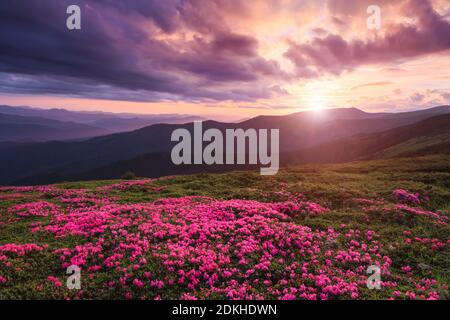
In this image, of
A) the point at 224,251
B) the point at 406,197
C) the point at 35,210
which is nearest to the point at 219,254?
the point at 224,251

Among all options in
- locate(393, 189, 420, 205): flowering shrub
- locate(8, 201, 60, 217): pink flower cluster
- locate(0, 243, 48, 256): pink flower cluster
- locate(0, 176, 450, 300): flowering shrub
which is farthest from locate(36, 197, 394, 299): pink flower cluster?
locate(393, 189, 420, 205): flowering shrub

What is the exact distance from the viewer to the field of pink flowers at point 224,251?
460 inches

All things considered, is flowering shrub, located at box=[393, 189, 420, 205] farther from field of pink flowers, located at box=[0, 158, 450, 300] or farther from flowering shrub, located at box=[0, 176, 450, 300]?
field of pink flowers, located at box=[0, 158, 450, 300]

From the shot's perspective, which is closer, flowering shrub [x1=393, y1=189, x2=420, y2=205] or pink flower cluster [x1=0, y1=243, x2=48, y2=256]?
pink flower cluster [x1=0, y1=243, x2=48, y2=256]

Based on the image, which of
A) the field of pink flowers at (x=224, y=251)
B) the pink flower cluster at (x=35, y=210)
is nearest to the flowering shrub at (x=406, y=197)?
the field of pink flowers at (x=224, y=251)

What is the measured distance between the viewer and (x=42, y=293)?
11.0m

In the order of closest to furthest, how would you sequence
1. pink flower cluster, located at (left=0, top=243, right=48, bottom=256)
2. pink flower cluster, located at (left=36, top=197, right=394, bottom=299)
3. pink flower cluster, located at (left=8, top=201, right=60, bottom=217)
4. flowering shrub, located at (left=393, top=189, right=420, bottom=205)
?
pink flower cluster, located at (left=36, top=197, right=394, bottom=299) < pink flower cluster, located at (left=0, top=243, right=48, bottom=256) < pink flower cluster, located at (left=8, top=201, right=60, bottom=217) < flowering shrub, located at (left=393, top=189, right=420, bottom=205)

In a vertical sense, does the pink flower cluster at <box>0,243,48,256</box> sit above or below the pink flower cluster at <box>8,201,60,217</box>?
below

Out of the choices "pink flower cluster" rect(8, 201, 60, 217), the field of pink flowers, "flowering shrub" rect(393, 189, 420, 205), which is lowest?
the field of pink flowers

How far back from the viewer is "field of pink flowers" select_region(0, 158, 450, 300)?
11680 millimetres

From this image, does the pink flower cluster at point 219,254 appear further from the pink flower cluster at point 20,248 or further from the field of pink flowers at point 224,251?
the pink flower cluster at point 20,248

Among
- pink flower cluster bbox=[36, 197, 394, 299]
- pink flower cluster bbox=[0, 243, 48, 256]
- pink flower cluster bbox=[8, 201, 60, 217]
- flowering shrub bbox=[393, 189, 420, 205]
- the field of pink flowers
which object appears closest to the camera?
the field of pink flowers
